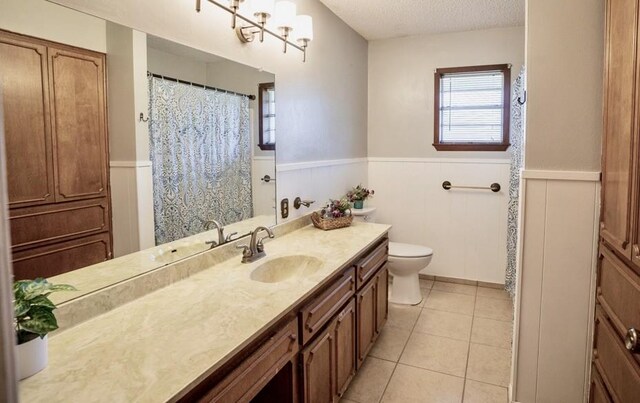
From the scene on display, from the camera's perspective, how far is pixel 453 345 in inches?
108

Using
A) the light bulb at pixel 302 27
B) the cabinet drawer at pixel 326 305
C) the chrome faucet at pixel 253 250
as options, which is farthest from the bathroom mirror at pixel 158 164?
the cabinet drawer at pixel 326 305

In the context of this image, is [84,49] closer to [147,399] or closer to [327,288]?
[147,399]

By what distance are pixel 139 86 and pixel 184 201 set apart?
20.3 inches

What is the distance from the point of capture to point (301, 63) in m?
2.74

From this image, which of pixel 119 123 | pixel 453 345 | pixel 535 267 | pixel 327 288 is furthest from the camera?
pixel 453 345

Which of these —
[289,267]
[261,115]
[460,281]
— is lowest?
[460,281]

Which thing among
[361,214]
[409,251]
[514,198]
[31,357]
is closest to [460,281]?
[409,251]

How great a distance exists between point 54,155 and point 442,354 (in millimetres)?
2418

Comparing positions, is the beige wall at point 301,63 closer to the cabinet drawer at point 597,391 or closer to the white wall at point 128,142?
the white wall at point 128,142

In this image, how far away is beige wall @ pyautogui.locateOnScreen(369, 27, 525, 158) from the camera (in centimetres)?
359

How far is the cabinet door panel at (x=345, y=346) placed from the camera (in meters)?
1.92

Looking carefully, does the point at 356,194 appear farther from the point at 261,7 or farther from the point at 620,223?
the point at 620,223

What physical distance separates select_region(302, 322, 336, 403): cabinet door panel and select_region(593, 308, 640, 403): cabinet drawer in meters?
1.01

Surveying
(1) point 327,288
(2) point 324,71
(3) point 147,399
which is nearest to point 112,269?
(3) point 147,399
